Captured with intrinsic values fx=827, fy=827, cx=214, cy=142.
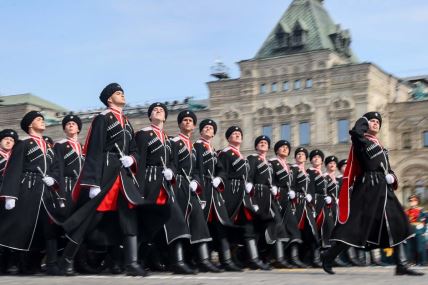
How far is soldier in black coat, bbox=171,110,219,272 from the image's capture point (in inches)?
395

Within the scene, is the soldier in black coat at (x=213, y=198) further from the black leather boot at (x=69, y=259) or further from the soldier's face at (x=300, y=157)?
the soldier's face at (x=300, y=157)

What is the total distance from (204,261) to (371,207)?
2.13 metres

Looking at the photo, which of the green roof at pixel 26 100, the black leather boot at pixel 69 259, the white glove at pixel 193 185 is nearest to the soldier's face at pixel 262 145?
the white glove at pixel 193 185

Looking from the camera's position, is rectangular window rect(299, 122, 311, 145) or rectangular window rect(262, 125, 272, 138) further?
rectangular window rect(262, 125, 272, 138)

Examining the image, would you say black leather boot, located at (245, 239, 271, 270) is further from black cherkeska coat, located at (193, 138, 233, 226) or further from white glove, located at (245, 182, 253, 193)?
white glove, located at (245, 182, 253, 193)

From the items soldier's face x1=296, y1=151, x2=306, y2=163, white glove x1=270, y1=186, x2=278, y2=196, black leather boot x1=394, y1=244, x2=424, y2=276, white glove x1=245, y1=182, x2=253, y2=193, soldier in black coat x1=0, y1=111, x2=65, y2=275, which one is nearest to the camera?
black leather boot x1=394, y1=244, x2=424, y2=276

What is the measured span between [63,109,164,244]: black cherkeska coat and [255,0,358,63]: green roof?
138ft

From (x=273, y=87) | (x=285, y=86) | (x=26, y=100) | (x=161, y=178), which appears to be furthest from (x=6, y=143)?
(x=26, y=100)

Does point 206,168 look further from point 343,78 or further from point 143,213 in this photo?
point 343,78

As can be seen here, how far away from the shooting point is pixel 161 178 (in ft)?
31.2

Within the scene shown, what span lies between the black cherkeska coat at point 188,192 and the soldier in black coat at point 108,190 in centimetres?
92

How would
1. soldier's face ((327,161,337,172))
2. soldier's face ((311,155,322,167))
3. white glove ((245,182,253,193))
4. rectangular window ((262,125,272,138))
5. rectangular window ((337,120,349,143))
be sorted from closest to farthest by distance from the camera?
white glove ((245,182,253,193)) → soldier's face ((311,155,322,167)) → soldier's face ((327,161,337,172)) → rectangular window ((337,120,349,143)) → rectangular window ((262,125,272,138))

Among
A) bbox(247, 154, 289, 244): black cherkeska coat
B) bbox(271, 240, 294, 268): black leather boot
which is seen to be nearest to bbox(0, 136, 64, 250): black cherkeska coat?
bbox(247, 154, 289, 244): black cherkeska coat

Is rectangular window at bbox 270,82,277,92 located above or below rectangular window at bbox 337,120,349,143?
above
